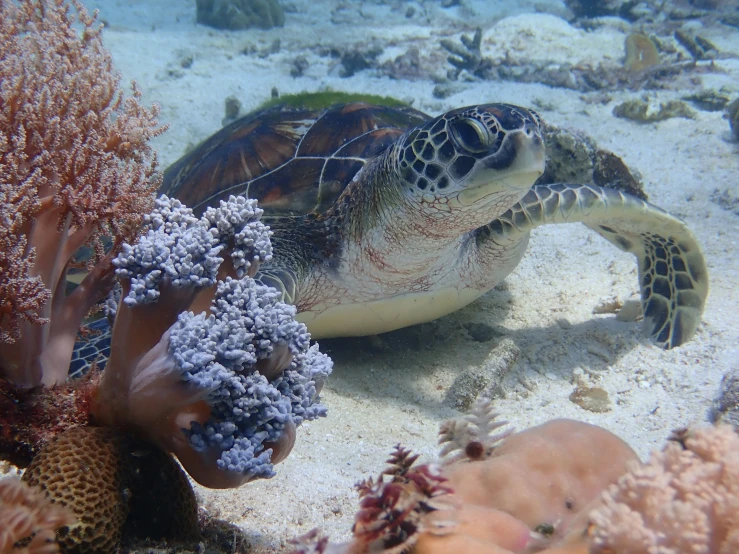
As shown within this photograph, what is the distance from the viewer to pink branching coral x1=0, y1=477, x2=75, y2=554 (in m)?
0.88

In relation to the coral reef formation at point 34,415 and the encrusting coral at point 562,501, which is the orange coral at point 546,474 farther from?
the coral reef formation at point 34,415

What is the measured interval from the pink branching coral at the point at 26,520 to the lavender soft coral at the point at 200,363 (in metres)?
0.30

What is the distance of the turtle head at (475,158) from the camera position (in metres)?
2.10

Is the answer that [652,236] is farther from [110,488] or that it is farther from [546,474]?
[110,488]

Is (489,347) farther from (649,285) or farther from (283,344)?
(283,344)

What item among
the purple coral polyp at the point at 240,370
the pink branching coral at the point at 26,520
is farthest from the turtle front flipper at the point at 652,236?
the pink branching coral at the point at 26,520

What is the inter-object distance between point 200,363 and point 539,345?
2373mm

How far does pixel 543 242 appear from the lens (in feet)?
13.3

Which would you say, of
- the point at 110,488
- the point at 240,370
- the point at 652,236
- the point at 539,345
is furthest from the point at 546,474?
the point at 652,236

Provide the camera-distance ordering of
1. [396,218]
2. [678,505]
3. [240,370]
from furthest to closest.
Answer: [396,218]
[240,370]
[678,505]

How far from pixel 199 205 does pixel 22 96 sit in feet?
6.14

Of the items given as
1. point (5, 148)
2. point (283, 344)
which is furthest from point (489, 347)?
point (5, 148)

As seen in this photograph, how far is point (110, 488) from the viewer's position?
1.13 m

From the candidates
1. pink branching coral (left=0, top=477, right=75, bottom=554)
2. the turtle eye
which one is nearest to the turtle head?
the turtle eye
